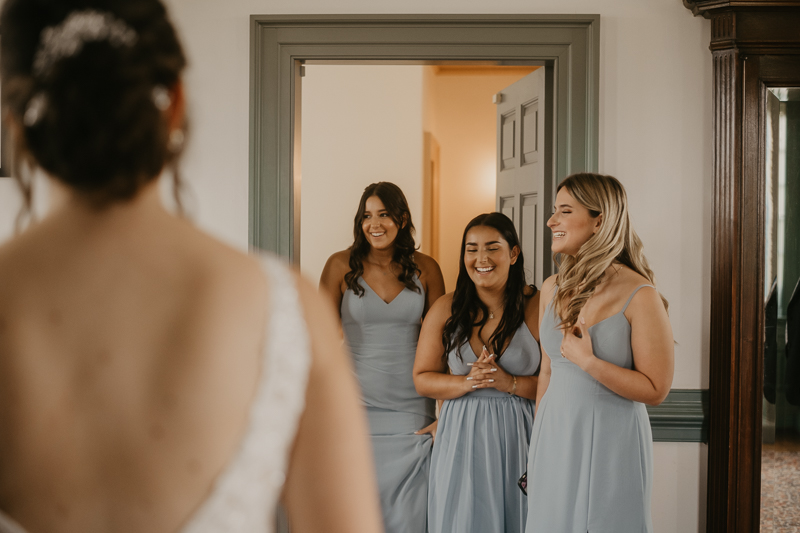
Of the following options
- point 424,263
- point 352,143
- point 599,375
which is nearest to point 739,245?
point 599,375

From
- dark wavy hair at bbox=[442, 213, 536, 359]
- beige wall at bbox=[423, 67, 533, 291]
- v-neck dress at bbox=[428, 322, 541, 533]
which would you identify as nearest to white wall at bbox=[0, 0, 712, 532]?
dark wavy hair at bbox=[442, 213, 536, 359]

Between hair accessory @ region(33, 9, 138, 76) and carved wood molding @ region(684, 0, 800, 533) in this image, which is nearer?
hair accessory @ region(33, 9, 138, 76)

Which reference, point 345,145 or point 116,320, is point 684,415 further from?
point 345,145

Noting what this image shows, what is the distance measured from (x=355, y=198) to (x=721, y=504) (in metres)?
2.95

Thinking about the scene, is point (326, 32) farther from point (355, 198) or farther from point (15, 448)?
point (15, 448)

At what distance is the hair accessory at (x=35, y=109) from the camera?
0.41 m

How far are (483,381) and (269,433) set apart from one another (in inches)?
72.3

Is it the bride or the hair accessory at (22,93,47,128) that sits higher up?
the hair accessory at (22,93,47,128)

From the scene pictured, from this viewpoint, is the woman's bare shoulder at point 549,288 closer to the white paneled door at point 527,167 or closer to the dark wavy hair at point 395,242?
the white paneled door at point 527,167

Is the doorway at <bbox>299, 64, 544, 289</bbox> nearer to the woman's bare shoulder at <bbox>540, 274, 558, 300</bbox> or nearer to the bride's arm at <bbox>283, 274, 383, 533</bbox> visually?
the woman's bare shoulder at <bbox>540, 274, 558, 300</bbox>

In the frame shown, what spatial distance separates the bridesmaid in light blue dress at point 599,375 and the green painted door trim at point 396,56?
1.74 feet

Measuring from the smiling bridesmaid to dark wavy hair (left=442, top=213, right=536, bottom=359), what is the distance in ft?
1.25

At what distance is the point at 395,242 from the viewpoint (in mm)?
2846

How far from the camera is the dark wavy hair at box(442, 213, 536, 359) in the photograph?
2303 mm
